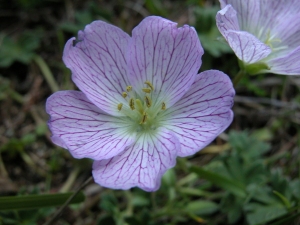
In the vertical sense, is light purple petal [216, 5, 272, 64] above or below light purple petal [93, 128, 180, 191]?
above

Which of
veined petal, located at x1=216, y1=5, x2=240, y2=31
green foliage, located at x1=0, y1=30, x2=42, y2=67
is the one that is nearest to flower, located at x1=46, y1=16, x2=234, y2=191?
veined petal, located at x1=216, y1=5, x2=240, y2=31

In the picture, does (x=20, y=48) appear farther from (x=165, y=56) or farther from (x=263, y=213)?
(x=263, y=213)

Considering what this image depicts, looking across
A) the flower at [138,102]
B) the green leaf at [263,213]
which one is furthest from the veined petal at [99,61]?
the green leaf at [263,213]

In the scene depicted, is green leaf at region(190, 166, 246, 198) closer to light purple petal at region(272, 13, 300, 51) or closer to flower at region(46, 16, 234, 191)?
flower at region(46, 16, 234, 191)

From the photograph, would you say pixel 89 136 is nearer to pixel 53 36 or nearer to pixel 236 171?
pixel 236 171

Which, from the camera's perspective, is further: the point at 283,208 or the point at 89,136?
the point at 283,208

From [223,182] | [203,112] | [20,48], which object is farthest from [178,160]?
[20,48]

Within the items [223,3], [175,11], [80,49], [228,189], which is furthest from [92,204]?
[175,11]
